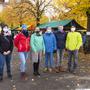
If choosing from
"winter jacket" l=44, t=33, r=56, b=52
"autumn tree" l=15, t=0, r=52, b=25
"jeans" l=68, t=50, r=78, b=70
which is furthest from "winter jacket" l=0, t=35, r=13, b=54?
"autumn tree" l=15, t=0, r=52, b=25

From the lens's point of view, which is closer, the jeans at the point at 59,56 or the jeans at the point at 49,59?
the jeans at the point at 49,59

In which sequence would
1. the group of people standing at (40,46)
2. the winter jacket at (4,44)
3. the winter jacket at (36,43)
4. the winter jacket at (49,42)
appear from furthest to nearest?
the winter jacket at (49,42), the winter jacket at (36,43), the group of people standing at (40,46), the winter jacket at (4,44)

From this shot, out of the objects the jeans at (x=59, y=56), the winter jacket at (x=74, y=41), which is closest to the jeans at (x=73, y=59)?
the winter jacket at (x=74, y=41)

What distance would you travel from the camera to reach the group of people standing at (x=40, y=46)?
13.6 m

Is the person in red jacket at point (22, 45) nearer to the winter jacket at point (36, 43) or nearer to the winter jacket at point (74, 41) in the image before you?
the winter jacket at point (36, 43)

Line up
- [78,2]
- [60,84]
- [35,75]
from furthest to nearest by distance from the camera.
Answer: [78,2] → [35,75] → [60,84]

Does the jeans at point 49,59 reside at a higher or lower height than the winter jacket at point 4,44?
lower

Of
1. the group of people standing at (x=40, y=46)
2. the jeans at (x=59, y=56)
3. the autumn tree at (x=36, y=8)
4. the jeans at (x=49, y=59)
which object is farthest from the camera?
the autumn tree at (x=36, y=8)

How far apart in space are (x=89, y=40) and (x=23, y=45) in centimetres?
1363

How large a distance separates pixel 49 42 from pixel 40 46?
77 centimetres

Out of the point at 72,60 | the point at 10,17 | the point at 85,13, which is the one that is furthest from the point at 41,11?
the point at 72,60

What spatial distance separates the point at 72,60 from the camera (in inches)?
606

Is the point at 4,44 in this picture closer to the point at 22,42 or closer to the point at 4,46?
the point at 4,46

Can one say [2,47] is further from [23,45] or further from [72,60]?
[72,60]
